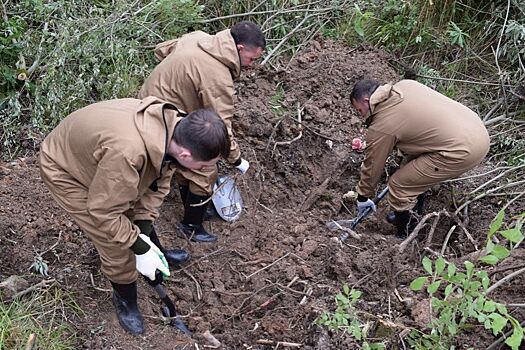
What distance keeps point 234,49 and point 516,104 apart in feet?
10.0

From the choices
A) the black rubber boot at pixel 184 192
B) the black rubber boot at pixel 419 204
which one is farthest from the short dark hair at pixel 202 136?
the black rubber boot at pixel 419 204

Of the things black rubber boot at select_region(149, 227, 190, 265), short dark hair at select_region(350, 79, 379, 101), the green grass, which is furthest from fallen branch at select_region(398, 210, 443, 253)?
the green grass

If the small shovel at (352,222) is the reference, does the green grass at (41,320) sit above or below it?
above

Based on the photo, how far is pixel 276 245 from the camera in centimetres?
417

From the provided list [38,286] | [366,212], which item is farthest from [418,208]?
[38,286]

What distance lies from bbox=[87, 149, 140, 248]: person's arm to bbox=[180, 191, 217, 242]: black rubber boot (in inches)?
51.9

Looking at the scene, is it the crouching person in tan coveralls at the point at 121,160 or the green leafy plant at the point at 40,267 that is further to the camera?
the green leafy plant at the point at 40,267

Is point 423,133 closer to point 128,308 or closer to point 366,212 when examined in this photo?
point 366,212

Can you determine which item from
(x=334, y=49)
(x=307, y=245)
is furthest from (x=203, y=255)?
(x=334, y=49)

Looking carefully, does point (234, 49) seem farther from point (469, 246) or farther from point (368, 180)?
point (469, 246)

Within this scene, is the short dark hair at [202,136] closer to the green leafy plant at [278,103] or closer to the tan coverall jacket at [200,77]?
the tan coverall jacket at [200,77]

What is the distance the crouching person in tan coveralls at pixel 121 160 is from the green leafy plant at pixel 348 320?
0.86 meters

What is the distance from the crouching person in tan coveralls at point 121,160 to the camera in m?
2.58

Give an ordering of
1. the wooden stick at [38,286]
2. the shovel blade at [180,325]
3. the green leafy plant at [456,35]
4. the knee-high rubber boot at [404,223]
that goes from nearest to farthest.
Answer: the wooden stick at [38,286] → the shovel blade at [180,325] → the knee-high rubber boot at [404,223] → the green leafy plant at [456,35]
